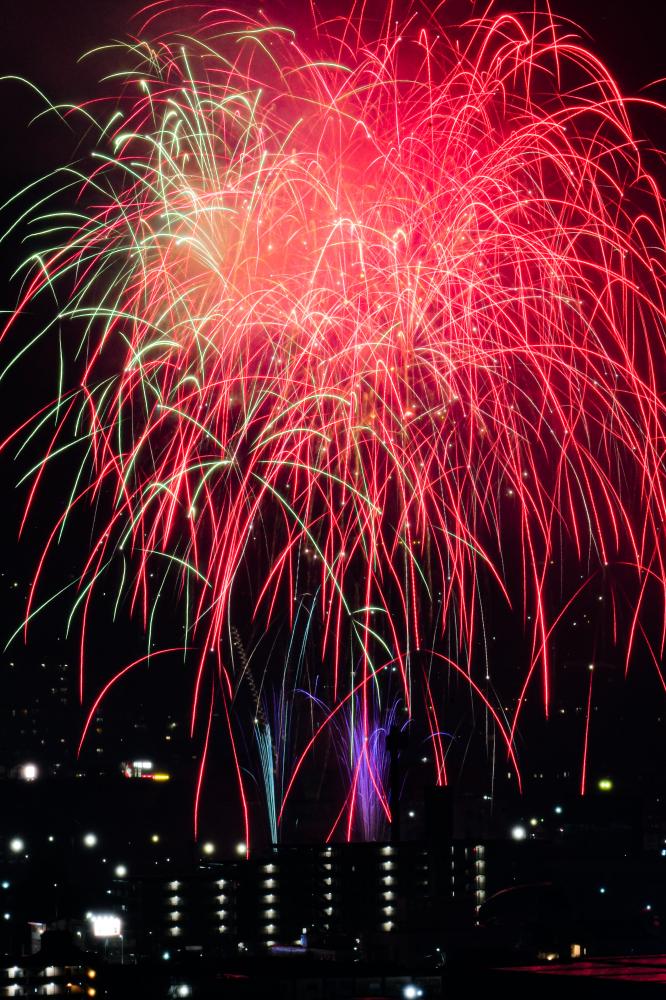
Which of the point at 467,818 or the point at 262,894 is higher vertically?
the point at 262,894

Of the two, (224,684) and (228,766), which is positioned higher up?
(224,684)

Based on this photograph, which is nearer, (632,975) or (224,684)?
(632,975)

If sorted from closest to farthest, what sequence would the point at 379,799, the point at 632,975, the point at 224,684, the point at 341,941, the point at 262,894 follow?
the point at 632,975 < the point at 262,894 < the point at 341,941 < the point at 379,799 < the point at 224,684

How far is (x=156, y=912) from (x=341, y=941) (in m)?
4.50

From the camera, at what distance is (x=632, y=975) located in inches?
541

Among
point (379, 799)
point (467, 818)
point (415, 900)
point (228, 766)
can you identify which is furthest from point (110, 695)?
point (415, 900)

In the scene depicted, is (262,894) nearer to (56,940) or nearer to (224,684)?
(56,940)

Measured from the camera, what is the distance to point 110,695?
91.2 meters

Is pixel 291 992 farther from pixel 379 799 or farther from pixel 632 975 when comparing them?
pixel 379 799

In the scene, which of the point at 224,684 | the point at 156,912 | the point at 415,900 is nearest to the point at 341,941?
the point at 415,900

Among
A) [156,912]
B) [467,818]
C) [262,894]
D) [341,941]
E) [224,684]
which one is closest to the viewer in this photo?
[156,912]

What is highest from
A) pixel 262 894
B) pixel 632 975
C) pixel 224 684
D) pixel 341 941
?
pixel 632 975

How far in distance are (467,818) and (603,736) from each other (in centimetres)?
1399

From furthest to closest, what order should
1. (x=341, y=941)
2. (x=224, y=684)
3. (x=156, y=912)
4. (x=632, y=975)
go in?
(x=224, y=684) → (x=341, y=941) → (x=156, y=912) → (x=632, y=975)
